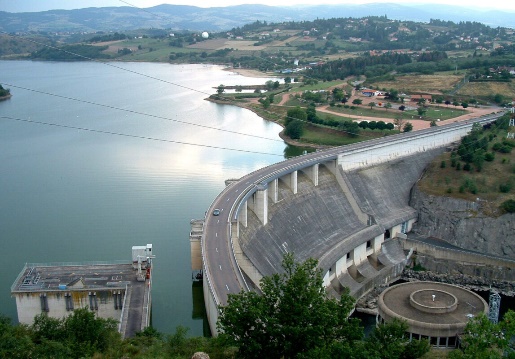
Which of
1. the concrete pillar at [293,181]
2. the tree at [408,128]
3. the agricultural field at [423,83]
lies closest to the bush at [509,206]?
the concrete pillar at [293,181]

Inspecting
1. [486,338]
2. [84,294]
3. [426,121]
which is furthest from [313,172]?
[426,121]

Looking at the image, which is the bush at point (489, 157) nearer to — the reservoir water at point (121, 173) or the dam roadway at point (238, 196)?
the dam roadway at point (238, 196)

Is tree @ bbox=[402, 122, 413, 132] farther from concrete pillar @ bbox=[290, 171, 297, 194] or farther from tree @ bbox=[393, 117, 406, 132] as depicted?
concrete pillar @ bbox=[290, 171, 297, 194]

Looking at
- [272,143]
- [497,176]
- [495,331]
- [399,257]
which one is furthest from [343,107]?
[495,331]

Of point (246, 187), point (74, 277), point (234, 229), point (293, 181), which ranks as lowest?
point (74, 277)

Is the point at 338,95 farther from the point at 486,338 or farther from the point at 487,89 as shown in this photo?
the point at 486,338

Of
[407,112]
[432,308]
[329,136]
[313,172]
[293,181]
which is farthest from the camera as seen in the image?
[407,112]

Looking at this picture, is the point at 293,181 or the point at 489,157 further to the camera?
the point at 489,157
